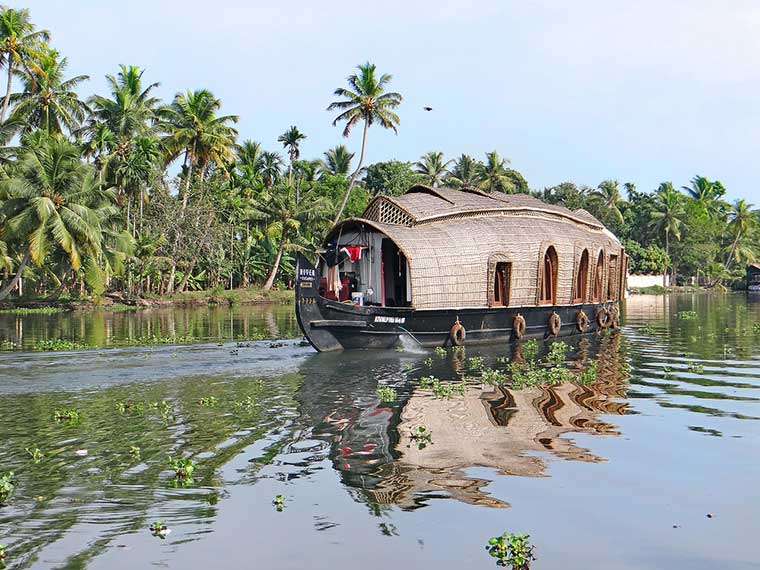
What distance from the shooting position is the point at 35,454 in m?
8.05

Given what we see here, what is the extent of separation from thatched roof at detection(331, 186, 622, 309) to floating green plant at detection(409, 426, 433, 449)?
7247 millimetres

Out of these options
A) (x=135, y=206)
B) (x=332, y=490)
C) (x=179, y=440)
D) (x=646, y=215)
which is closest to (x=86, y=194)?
(x=135, y=206)

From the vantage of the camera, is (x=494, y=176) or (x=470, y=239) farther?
(x=494, y=176)

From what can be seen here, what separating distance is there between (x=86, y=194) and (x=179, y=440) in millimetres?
23888

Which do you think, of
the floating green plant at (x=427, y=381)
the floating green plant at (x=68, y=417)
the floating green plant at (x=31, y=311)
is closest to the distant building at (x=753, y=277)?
the floating green plant at (x=31, y=311)

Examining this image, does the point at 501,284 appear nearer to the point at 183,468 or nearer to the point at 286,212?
the point at 183,468

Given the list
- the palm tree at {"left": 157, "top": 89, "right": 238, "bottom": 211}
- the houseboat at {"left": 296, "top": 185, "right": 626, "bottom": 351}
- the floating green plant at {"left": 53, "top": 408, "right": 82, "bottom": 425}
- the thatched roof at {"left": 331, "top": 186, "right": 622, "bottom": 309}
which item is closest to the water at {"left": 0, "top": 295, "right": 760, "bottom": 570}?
the floating green plant at {"left": 53, "top": 408, "right": 82, "bottom": 425}

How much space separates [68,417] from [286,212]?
3587 centimetres

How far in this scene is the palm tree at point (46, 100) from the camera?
3531 cm

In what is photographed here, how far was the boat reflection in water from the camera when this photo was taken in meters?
7.20

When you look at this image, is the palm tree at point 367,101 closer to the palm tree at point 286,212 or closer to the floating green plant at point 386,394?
the palm tree at point 286,212

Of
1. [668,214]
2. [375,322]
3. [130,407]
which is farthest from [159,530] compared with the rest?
[668,214]

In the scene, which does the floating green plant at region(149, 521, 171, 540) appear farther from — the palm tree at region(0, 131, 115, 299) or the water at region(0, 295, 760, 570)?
the palm tree at region(0, 131, 115, 299)

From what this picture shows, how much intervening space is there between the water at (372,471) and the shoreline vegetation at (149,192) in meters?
16.7
